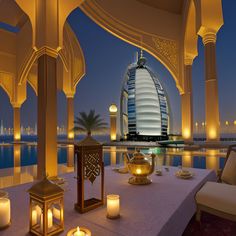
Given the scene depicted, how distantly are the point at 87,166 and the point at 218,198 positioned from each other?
49.6 inches

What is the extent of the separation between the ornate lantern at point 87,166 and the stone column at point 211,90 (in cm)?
550

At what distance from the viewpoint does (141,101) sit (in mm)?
23109

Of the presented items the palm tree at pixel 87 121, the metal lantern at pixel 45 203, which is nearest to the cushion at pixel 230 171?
the palm tree at pixel 87 121

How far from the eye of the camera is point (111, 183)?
1.90 metres

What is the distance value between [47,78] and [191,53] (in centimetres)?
684

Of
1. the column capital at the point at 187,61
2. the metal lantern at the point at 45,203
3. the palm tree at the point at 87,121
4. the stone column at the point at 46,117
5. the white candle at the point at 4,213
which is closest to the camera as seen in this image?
the metal lantern at the point at 45,203

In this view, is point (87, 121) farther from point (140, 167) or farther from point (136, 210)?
point (136, 210)

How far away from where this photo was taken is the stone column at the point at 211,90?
237 inches

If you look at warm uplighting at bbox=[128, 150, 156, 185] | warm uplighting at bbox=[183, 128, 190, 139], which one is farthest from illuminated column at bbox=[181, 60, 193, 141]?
warm uplighting at bbox=[128, 150, 156, 185]

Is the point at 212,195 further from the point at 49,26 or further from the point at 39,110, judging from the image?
the point at 49,26

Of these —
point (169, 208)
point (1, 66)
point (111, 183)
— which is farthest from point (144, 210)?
point (1, 66)

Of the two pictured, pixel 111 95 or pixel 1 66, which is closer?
pixel 1 66

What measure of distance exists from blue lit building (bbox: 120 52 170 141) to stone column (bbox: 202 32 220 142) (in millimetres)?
16562

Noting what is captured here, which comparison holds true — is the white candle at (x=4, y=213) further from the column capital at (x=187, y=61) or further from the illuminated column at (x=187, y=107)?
the column capital at (x=187, y=61)
